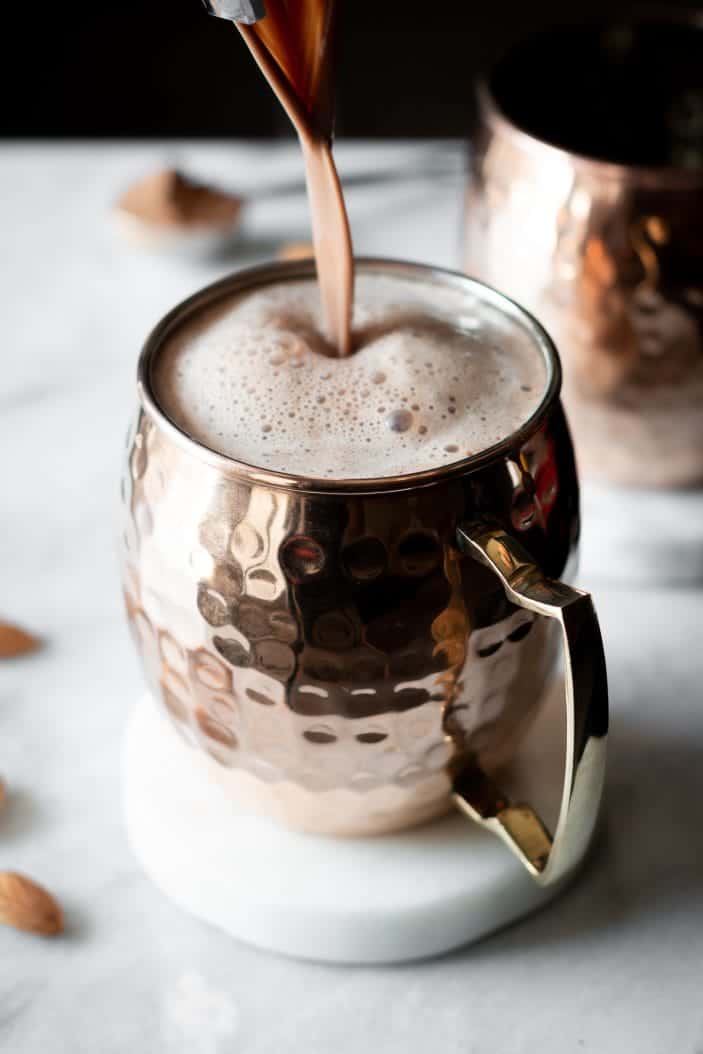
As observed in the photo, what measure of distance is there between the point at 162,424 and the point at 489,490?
0.41ft

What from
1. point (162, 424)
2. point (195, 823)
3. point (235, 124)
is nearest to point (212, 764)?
point (195, 823)

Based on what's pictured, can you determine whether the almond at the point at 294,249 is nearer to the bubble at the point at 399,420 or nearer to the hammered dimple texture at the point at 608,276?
the hammered dimple texture at the point at 608,276

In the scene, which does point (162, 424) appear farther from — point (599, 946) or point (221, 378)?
point (599, 946)

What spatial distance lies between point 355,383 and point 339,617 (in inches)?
4.0

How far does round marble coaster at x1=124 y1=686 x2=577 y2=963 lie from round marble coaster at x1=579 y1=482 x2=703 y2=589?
18cm

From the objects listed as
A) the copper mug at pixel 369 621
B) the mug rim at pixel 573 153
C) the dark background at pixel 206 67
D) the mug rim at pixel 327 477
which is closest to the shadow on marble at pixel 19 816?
the copper mug at pixel 369 621

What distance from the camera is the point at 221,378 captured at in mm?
512

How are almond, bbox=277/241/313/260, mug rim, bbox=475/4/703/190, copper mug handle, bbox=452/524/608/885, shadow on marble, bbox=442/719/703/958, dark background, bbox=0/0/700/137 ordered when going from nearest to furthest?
copper mug handle, bbox=452/524/608/885, shadow on marble, bbox=442/719/703/958, mug rim, bbox=475/4/703/190, almond, bbox=277/241/313/260, dark background, bbox=0/0/700/137

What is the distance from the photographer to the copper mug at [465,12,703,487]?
2.18 feet

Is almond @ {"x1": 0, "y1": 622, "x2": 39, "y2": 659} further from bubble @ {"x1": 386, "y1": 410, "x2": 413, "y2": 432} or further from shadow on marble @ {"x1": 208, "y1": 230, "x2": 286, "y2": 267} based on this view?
shadow on marble @ {"x1": 208, "y1": 230, "x2": 286, "y2": 267}

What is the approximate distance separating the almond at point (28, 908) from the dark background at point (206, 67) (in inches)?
65.9

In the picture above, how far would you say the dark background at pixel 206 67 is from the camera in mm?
2062

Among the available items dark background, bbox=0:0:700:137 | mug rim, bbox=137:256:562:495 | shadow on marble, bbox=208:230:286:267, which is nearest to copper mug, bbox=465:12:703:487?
mug rim, bbox=137:256:562:495

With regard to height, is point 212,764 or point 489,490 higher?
point 489,490
